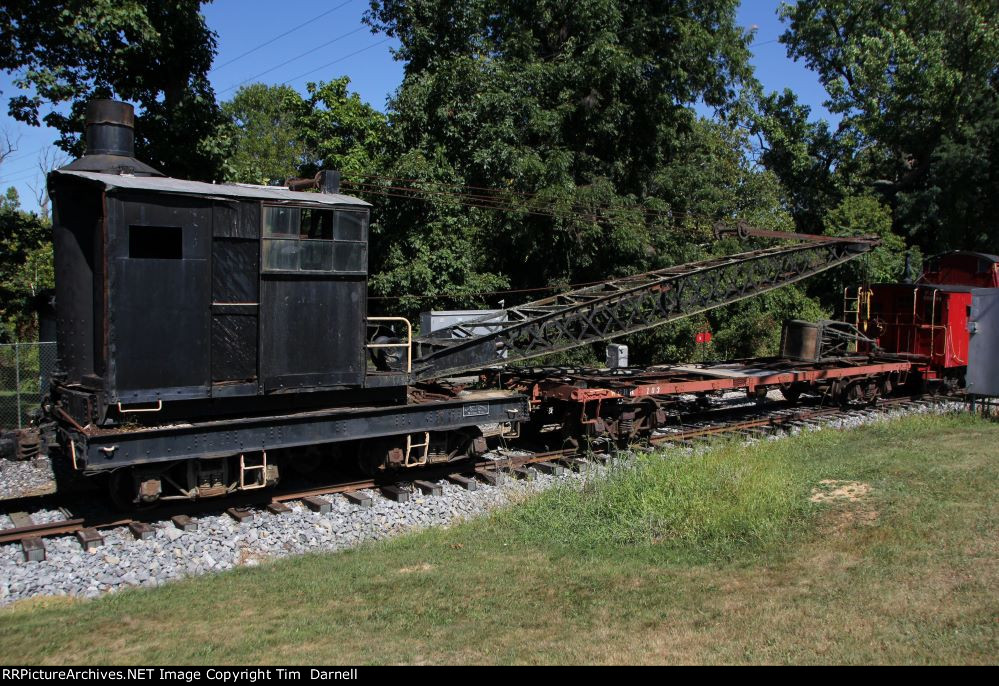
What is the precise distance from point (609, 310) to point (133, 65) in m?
11.2

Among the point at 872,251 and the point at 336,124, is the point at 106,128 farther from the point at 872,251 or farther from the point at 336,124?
the point at 872,251

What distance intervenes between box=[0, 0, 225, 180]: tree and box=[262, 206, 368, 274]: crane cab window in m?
7.98

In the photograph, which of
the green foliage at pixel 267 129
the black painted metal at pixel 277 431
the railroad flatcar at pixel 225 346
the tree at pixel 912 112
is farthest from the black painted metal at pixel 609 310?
the green foliage at pixel 267 129

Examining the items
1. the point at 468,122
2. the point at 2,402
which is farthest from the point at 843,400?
the point at 2,402

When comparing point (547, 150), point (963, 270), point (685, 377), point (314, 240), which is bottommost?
point (685, 377)

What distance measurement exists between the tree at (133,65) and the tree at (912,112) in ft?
85.4

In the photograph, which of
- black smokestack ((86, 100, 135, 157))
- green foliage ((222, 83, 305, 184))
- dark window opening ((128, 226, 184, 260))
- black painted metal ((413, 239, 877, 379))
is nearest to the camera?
dark window opening ((128, 226, 184, 260))

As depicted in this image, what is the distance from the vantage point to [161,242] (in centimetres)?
854

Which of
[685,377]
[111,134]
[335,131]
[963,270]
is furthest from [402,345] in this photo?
[335,131]

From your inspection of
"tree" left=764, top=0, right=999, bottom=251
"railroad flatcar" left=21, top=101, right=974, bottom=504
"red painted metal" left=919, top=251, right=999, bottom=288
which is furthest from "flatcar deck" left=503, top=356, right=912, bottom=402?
"tree" left=764, top=0, right=999, bottom=251

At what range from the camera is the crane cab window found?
902cm

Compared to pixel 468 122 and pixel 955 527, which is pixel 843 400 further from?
pixel 468 122

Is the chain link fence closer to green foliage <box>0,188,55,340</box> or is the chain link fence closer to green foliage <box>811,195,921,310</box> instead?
green foliage <box>0,188,55,340</box>

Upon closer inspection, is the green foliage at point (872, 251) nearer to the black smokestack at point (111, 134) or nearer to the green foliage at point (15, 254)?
the black smokestack at point (111, 134)
